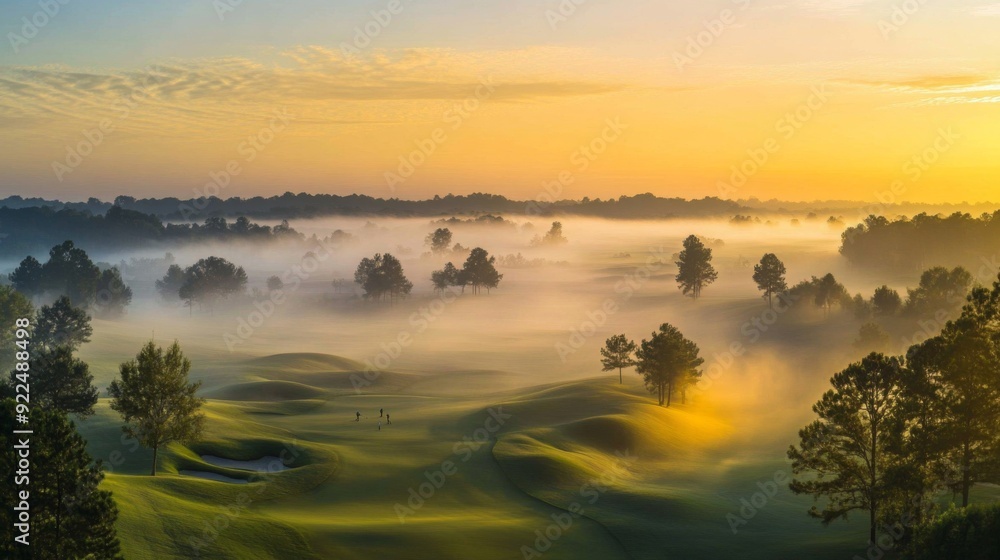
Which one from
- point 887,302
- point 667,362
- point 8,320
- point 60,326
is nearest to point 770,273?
point 887,302

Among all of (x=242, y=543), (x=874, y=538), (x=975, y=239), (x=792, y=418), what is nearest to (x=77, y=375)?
(x=242, y=543)

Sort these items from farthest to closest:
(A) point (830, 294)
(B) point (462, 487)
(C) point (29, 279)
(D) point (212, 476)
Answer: (C) point (29, 279) → (A) point (830, 294) → (B) point (462, 487) → (D) point (212, 476)

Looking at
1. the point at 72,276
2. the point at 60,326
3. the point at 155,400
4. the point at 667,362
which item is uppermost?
the point at 72,276

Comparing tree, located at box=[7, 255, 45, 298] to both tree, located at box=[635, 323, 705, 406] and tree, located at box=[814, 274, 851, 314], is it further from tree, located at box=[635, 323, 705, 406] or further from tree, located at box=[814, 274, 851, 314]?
tree, located at box=[814, 274, 851, 314]

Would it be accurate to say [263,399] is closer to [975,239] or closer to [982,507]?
[982,507]

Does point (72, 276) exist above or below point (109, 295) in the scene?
above

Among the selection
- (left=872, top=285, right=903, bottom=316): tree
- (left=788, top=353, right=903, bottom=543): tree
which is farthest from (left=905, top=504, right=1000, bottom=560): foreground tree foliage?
(left=872, top=285, right=903, bottom=316): tree

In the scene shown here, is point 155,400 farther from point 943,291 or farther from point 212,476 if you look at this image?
point 943,291
